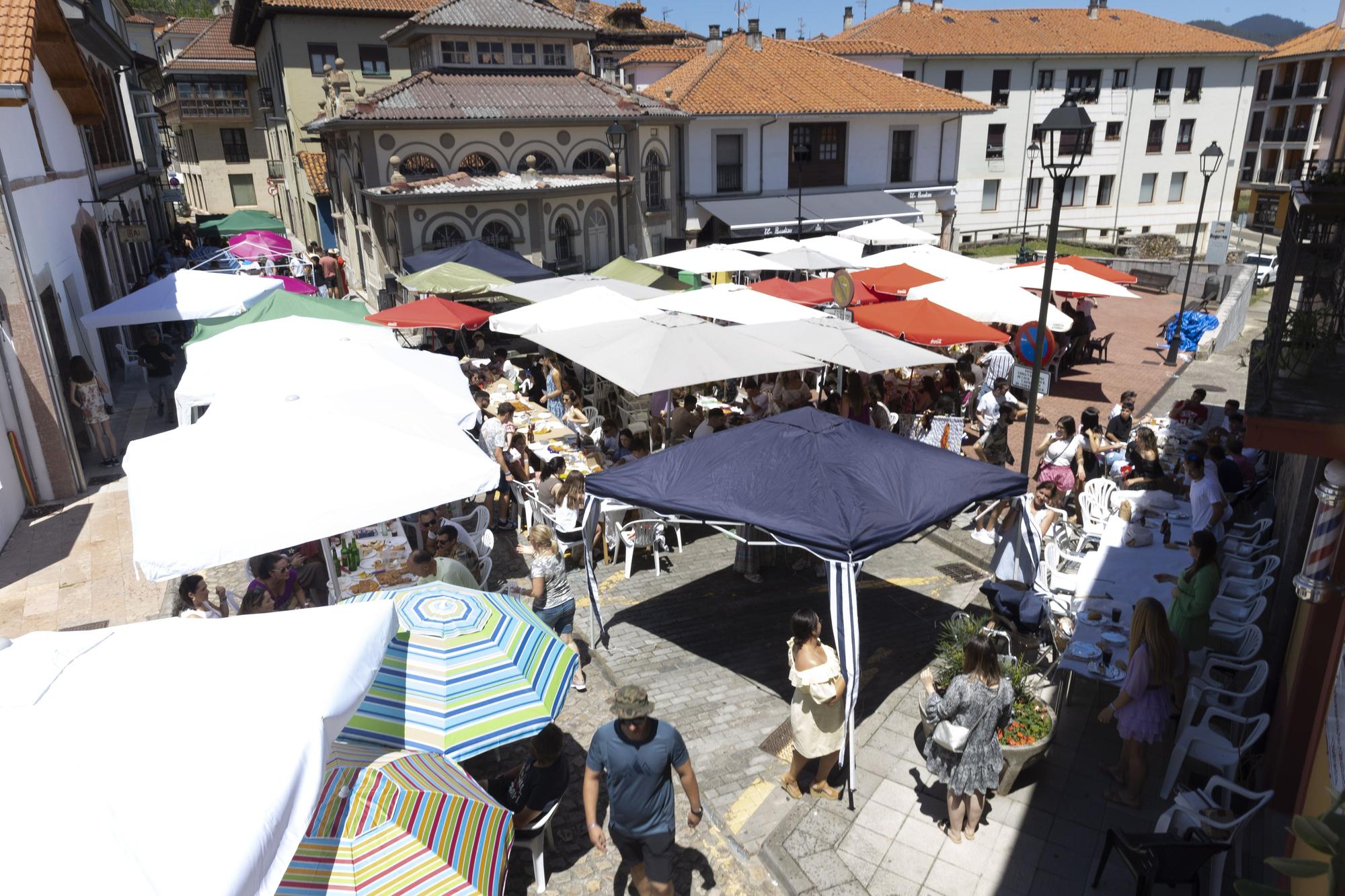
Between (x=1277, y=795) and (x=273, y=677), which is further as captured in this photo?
(x=1277, y=795)

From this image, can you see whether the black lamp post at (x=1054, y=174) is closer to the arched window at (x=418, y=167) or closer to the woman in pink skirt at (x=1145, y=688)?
the woman in pink skirt at (x=1145, y=688)

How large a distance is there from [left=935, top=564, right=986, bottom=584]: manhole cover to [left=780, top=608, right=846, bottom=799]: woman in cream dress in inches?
146

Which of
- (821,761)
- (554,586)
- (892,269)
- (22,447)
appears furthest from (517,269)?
(821,761)

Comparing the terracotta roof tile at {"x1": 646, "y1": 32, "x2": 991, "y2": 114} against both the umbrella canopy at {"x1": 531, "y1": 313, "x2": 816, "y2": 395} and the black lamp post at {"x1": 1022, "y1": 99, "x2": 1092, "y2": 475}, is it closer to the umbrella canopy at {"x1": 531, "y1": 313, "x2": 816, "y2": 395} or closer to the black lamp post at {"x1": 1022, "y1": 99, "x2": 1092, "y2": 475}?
the umbrella canopy at {"x1": 531, "y1": 313, "x2": 816, "y2": 395}

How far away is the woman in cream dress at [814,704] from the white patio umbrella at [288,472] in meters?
2.83

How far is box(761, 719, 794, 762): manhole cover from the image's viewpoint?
6359 mm

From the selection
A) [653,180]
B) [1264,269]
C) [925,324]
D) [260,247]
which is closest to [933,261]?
[925,324]

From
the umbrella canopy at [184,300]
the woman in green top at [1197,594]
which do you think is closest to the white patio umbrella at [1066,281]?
the woman in green top at [1197,594]

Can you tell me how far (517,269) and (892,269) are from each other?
312 inches

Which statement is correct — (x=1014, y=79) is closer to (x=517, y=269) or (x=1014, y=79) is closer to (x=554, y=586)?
(x=517, y=269)

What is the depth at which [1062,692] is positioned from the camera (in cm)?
645

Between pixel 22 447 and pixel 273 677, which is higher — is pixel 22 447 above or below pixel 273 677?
below

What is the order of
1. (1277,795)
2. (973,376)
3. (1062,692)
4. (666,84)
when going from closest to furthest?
1. (1277,795)
2. (1062,692)
3. (973,376)
4. (666,84)

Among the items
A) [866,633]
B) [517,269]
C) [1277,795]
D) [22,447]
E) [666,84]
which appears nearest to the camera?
[1277,795]
